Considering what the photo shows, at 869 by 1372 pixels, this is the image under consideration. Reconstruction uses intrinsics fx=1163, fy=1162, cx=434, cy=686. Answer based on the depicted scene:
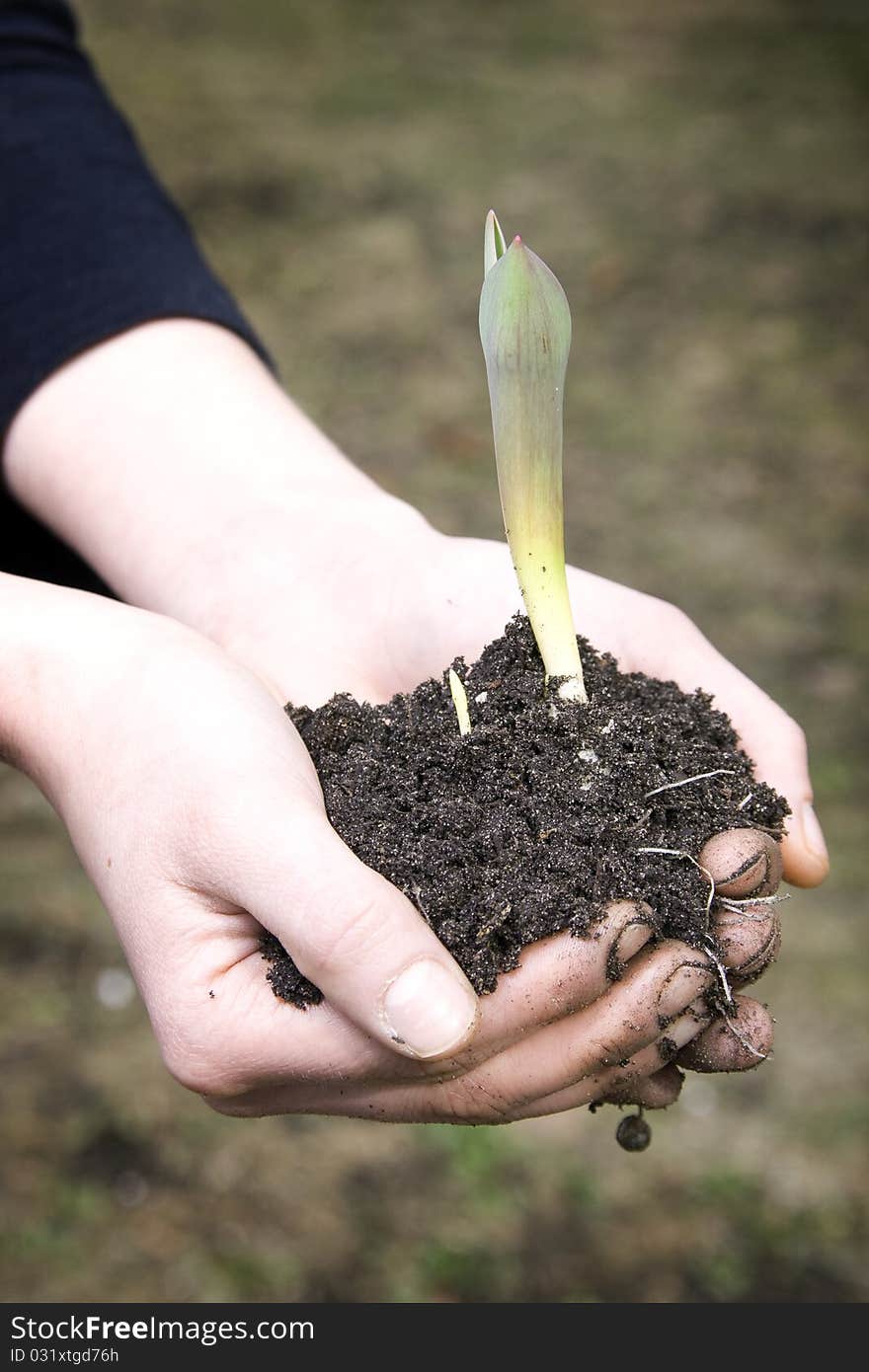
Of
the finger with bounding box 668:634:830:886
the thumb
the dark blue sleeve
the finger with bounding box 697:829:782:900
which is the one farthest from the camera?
the dark blue sleeve

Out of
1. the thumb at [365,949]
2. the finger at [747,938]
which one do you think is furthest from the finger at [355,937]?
the finger at [747,938]

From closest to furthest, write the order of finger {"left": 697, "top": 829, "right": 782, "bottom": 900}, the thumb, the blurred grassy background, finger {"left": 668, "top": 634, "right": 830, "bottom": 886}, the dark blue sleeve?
the thumb < finger {"left": 697, "top": 829, "right": 782, "bottom": 900} < finger {"left": 668, "top": 634, "right": 830, "bottom": 886} < the dark blue sleeve < the blurred grassy background

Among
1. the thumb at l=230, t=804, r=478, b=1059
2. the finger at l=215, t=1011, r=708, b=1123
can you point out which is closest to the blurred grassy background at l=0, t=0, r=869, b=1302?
the finger at l=215, t=1011, r=708, b=1123

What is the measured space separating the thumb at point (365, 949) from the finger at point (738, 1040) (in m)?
0.27

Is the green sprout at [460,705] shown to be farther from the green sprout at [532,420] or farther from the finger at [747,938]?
the finger at [747,938]

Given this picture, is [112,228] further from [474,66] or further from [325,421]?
[474,66]

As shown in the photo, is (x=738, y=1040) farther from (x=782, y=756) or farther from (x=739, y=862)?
(x=782, y=756)

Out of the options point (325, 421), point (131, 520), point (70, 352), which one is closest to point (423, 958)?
point (131, 520)

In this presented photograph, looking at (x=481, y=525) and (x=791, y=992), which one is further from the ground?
(x=481, y=525)

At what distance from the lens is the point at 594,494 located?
10.5ft

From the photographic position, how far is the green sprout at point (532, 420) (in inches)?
37.4

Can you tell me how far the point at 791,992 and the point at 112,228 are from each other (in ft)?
5.52

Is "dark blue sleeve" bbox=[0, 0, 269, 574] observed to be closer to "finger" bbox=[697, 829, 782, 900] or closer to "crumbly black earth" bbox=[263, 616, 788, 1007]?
"crumbly black earth" bbox=[263, 616, 788, 1007]

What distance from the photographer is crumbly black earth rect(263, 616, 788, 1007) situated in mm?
940
